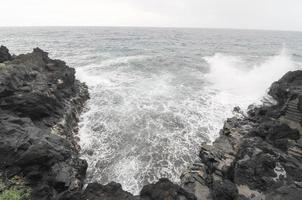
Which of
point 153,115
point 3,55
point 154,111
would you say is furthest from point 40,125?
point 3,55

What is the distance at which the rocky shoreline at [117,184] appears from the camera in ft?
30.6

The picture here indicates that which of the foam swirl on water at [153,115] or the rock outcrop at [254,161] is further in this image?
the foam swirl on water at [153,115]

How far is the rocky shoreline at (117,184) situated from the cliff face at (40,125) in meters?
0.04

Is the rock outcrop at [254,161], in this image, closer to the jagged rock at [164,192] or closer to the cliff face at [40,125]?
the jagged rock at [164,192]

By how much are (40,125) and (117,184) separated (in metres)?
8.78

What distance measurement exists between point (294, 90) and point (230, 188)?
13.5m

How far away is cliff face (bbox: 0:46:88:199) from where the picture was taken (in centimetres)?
1065

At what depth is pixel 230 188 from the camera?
10.6 m

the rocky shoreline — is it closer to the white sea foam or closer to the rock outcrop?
the rock outcrop

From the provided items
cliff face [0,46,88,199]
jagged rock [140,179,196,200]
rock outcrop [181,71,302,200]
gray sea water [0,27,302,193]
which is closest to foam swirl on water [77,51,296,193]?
gray sea water [0,27,302,193]

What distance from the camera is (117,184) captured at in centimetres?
937

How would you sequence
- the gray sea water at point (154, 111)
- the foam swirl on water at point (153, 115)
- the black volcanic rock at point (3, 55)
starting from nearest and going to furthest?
the foam swirl on water at point (153, 115) < the gray sea water at point (154, 111) < the black volcanic rock at point (3, 55)

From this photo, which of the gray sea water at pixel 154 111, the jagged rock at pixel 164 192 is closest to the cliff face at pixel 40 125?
the gray sea water at pixel 154 111

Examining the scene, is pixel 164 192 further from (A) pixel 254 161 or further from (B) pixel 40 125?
(B) pixel 40 125
